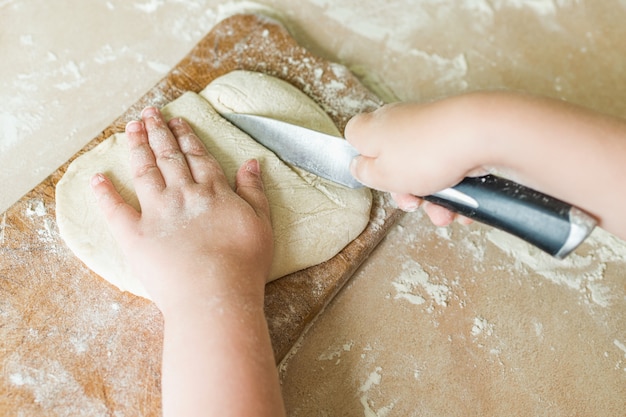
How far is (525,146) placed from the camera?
2.79 ft

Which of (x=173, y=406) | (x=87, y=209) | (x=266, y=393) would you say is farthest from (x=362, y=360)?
(x=87, y=209)

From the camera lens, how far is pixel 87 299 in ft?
3.56

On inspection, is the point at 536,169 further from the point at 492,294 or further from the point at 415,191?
the point at 492,294

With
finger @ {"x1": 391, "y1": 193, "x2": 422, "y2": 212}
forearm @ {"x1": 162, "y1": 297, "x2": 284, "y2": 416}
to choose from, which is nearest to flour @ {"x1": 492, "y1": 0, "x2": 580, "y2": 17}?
finger @ {"x1": 391, "y1": 193, "x2": 422, "y2": 212}

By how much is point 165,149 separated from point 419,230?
62cm

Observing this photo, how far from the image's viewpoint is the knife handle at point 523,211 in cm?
A: 84

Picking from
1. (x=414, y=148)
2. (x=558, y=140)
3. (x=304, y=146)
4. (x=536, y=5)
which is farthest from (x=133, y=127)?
(x=536, y=5)

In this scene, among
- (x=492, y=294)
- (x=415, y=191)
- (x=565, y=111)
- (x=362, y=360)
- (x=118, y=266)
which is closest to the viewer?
(x=565, y=111)

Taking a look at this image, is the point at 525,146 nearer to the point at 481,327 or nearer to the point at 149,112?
the point at 481,327

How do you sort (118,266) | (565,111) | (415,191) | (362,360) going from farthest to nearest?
A: (362,360), (118,266), (415,191), (565,111)

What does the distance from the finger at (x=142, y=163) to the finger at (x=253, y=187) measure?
6.1 inches

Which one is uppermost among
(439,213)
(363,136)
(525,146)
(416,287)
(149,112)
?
(525,146)

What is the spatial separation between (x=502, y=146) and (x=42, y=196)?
3.04 feet

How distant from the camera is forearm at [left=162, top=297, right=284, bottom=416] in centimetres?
86
